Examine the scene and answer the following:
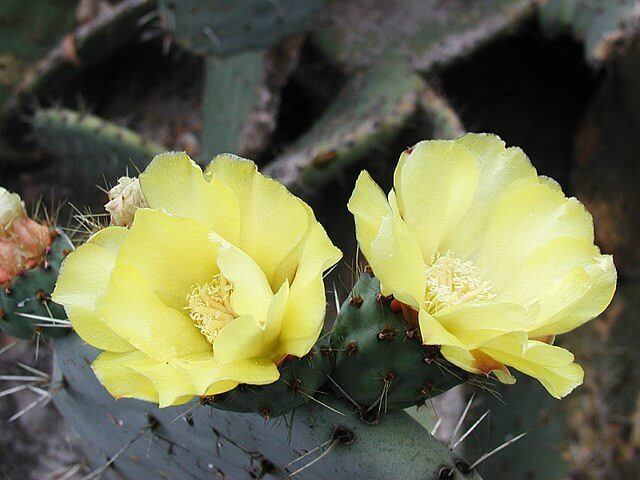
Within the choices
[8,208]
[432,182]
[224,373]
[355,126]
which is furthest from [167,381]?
[355,126]

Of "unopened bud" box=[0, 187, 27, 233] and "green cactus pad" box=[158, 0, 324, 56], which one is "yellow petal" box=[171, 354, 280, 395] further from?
"green cactus pad" box=[158, 0, 324, 56]

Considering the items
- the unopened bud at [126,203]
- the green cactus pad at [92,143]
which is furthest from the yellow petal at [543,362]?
the green cactus pad at [92,143]

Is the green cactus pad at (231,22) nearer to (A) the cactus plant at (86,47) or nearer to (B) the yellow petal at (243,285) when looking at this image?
(A) the cactus plant at (86,47)

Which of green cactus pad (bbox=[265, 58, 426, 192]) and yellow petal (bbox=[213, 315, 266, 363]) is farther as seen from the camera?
green cactus pad (bbox=[265, 58, 426, 192])

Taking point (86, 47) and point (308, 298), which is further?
point (86, 47)

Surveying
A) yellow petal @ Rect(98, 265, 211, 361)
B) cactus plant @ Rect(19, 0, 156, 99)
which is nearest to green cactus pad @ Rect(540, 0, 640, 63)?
cactus plant @ Rect(19, 0, 156, 99)

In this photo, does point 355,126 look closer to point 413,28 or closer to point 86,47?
point 413,28
